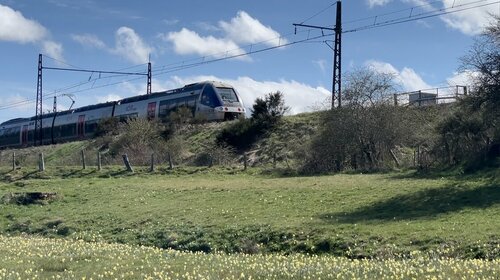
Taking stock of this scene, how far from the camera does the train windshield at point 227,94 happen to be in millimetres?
58344

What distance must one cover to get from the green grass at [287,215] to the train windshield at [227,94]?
23.4 metres

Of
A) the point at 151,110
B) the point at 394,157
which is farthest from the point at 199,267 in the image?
the point at 151,110

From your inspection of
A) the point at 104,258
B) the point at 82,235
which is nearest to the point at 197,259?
the point at 104,258

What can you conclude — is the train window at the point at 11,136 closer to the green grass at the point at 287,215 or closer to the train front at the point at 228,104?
the train front at the point at 228,104

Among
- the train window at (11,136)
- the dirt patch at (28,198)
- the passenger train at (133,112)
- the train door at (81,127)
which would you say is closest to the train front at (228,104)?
the passenger train at (133,112)

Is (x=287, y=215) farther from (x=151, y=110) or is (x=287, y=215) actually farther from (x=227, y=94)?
(x=151, y=110)

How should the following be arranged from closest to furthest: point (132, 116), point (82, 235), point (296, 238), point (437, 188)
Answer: point (296, 238), point (82, 235), point (437, 188), point (132, 116)

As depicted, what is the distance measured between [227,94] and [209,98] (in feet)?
5.54

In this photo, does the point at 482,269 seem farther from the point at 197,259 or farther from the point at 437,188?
the point at 437,188

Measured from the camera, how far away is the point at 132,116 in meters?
64.4

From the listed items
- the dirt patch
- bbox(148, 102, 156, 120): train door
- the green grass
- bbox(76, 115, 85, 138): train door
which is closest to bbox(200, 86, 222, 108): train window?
bbox(148, 102, 156, 120): train door

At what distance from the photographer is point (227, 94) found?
59375mm

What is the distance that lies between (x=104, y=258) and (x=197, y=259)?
6.38 ft

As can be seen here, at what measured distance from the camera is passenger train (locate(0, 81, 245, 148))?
59.2 meters
